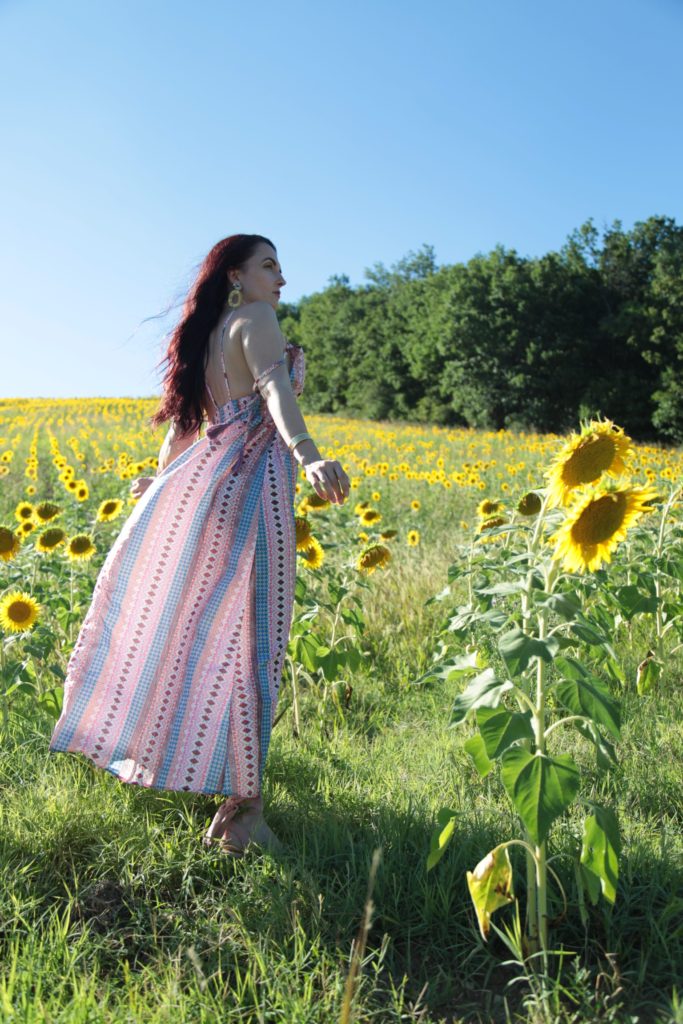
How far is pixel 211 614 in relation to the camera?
2385 mm

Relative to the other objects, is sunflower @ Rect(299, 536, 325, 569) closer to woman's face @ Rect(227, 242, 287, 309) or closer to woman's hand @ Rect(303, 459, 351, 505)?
woman's face @ Rect(227, 242, 287, 309)

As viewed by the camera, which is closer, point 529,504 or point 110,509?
point 529,504

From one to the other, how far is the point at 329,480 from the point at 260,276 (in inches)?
34.1

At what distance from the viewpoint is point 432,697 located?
3.47 m

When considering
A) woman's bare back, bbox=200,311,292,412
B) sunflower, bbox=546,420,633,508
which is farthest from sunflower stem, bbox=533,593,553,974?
woman's bare back, bbox=200,311,292,412

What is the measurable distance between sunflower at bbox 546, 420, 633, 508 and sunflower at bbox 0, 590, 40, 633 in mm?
2178

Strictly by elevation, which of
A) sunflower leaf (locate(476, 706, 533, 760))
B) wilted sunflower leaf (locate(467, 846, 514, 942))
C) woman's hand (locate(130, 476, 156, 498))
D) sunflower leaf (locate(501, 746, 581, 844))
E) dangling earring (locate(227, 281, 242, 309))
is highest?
dangling earring (locate(227, 281, 242, 309))

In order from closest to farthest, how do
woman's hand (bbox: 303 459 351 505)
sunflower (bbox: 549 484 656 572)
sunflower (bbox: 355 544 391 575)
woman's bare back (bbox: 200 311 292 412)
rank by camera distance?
sunflower (bbox: 549 484 656 572) → woman's hand (bbox: 303 459 351 505) → woman's bare back (bbox: 200 311 292 412) → sunflower (bbox: 355 544 391 575)

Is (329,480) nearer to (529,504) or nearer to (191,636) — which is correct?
(191,636)

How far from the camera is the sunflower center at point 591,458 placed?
1.68 m

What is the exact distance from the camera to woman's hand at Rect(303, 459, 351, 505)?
2135 millimetres

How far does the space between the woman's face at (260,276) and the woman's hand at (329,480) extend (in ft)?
2.47

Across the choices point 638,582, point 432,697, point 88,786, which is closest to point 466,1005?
point 88,786

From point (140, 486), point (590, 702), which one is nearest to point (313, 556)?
point (140, 486)
